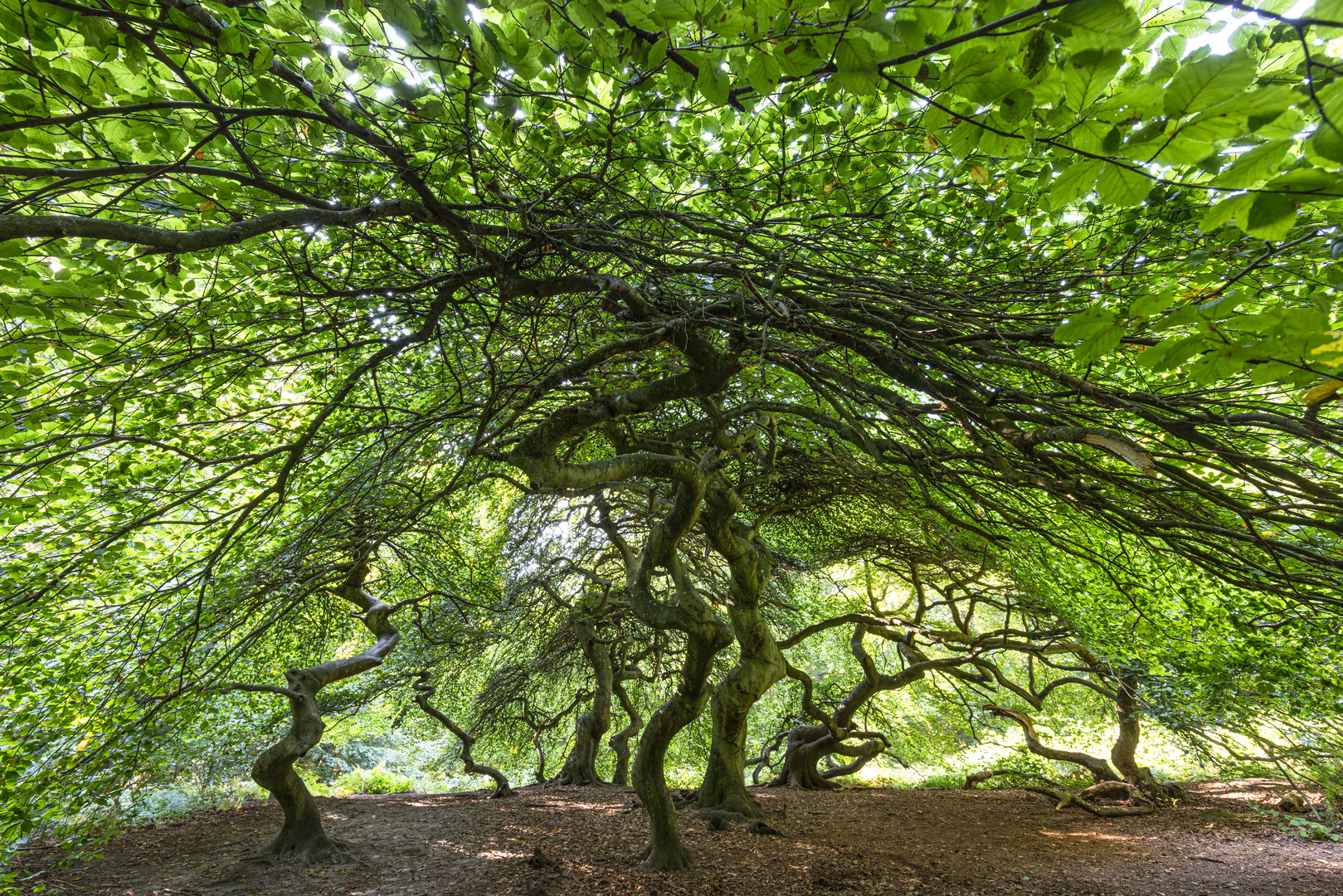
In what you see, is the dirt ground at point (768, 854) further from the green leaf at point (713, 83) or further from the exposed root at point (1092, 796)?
the green leaf at point (713, 83)

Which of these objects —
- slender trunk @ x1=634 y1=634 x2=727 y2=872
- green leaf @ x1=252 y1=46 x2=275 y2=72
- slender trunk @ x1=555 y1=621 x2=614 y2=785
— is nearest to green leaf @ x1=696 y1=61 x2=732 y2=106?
green leaf @ x1=252 y1=46 x2=275 y2=72

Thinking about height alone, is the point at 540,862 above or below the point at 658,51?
below

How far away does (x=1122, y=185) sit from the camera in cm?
129

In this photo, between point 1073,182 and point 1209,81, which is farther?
point 1073,182

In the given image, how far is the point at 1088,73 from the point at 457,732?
10.7m

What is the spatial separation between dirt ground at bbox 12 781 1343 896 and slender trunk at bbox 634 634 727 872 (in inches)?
8.3

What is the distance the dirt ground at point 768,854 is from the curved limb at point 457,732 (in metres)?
0.59

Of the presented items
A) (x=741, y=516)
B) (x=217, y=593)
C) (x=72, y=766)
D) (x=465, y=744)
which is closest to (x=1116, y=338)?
(x=72, y=766)

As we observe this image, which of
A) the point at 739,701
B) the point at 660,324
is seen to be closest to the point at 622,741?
the point at 739,701

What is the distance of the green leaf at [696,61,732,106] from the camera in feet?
4.91

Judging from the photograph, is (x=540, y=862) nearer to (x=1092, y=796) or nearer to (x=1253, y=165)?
(x=1253, y=165)

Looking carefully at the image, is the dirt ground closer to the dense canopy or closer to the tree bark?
the tree bark

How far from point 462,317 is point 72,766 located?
3.34 metres

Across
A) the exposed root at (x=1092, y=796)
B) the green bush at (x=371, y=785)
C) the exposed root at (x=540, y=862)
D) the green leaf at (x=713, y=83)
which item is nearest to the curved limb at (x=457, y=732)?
the exposed root at (x=540, y=862)
